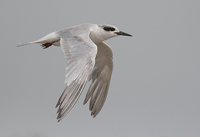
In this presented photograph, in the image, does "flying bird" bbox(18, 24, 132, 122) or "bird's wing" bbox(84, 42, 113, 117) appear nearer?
"flying bird" bbox(18, 24, 132, 122)

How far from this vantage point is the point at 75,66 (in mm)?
→ 7734

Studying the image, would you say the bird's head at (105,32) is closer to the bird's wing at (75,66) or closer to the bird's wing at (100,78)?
the bird's wing at (100,78)

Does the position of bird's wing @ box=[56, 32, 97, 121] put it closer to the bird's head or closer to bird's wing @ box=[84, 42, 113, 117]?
the bird's head

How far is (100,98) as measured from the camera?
9828 millimetres

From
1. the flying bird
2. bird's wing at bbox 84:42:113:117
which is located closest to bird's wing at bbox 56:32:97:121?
the flying bird

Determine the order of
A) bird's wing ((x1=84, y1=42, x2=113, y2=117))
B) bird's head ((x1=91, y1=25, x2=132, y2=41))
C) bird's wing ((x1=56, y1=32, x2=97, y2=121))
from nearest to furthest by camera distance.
Result: bird's wing ((x1=56, y1=32, x2=97, y2=121)), bird's head ((x1=91, y1=25, x2=132, y2=41)), bird's wing ((x1=84, y1=42, x2=113, y2=117))

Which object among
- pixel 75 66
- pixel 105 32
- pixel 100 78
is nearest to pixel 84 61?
pixel 75 66

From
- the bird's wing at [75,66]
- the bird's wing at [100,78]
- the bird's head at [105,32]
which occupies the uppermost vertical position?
the bird's wing at [75,66]

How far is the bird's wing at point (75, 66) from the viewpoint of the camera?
291 inches

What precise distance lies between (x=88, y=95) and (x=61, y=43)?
5.38 ft

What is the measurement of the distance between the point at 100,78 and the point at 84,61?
7.22 feet

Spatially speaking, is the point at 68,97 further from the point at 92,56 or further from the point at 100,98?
the point at 100,98

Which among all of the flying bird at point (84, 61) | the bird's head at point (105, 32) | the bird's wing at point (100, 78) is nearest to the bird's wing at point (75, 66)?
the flying bird at point (84, 61)

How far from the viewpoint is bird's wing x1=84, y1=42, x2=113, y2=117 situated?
32.0 feet
